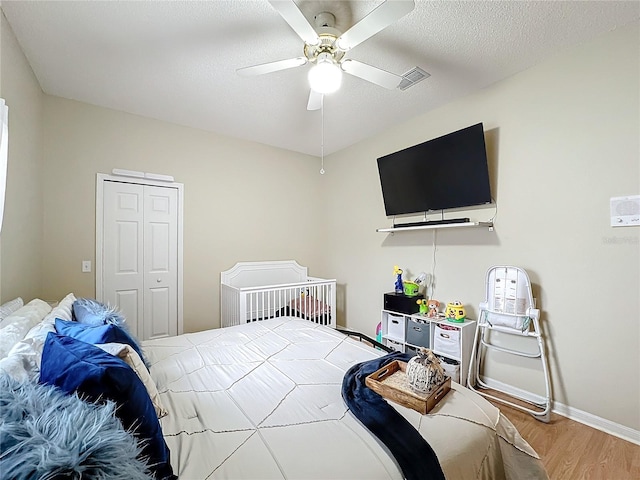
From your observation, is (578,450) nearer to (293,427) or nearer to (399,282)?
(399,282)

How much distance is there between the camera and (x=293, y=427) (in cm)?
117

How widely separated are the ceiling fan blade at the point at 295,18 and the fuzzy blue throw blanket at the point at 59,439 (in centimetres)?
174

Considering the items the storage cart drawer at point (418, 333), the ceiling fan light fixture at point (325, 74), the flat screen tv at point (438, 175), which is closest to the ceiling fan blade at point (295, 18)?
the ceiling fan light fixture at point (325, 74)

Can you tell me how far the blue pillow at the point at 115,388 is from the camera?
0.87 m

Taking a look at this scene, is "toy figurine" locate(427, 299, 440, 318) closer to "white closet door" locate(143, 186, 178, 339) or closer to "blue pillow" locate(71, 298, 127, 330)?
"blue pillow" locate(71, 298, 127, 330)

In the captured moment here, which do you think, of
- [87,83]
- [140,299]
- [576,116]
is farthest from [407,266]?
[87,83]

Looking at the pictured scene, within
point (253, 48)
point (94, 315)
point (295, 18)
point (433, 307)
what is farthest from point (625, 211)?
point (94, 315)

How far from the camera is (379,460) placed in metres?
1.01

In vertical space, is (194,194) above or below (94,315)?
above

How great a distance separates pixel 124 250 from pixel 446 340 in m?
3.33

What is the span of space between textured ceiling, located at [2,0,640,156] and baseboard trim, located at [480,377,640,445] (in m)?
2.40

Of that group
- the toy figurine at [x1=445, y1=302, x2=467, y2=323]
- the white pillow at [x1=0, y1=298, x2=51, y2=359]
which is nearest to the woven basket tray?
the toy figurine at [x1=445, y1=302, x2=467, y2=323]

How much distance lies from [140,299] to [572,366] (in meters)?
3.94

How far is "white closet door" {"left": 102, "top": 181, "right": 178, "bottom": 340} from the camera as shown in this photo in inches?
121
